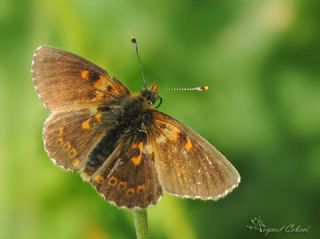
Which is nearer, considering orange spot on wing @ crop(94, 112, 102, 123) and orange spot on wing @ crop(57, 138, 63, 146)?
orange spot on wing @ crop(57, 138, 63, 146)

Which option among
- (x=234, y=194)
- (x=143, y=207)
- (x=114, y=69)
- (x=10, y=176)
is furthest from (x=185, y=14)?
(x=143, y=207)

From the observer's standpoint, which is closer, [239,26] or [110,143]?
[110,143]

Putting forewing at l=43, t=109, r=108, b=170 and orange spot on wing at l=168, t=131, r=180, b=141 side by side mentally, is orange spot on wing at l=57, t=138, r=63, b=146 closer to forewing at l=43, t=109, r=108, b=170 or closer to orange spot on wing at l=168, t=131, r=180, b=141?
forewing at l=43, t=109, r=108, b=170

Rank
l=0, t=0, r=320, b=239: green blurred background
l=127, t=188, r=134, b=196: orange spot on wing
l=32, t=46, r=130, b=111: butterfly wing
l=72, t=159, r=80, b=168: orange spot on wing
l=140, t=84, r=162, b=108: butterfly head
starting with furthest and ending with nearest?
l=0, t=0, r=320, b=239: green blurred background, l=32, t=46, r=130, b=111: butterfly wing, l=140, t=84, r=162, b=108: butterfly head, l=72, t=159, r=80, b=168: orange spot on wing, l=127, t=188, r=134, b=196: orange spot on wing

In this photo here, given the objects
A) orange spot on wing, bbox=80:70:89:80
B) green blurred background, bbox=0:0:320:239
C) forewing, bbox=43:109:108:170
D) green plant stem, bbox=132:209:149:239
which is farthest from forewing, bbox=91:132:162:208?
green blurred background, bbox=0:0:320:239

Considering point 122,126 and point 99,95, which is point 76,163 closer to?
point 122,126

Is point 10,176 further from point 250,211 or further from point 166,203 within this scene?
point 250,211

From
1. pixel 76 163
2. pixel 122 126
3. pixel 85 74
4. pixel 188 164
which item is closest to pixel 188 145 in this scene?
pixel 188 164
